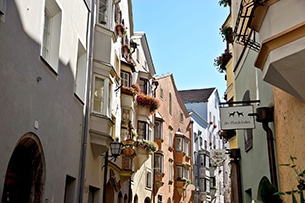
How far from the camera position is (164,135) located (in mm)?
33281

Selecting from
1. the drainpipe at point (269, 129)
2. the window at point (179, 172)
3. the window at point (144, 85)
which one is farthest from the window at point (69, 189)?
the window at point (179, 172)

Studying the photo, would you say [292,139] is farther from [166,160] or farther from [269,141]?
[166,160]

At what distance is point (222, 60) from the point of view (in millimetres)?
16906

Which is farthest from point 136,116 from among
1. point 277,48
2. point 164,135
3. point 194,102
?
point 194,102

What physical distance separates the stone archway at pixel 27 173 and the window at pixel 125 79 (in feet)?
40.0

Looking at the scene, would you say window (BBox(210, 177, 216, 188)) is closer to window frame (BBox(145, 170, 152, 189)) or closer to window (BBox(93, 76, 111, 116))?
window frame (BBox(145, 170, 152, 189))

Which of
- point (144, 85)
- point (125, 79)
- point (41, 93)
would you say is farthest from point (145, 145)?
point (41, 93)

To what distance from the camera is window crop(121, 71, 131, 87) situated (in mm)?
21641

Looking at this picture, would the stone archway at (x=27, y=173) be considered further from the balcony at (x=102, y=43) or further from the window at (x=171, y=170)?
the window at (x=171, y=170)

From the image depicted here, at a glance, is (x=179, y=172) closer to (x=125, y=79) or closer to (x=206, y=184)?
(x=206, y=184)

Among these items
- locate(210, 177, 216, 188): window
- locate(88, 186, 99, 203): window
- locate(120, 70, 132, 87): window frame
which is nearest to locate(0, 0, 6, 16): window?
locate(88, 186, 99, 203): window

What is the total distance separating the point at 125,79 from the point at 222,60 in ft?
22.0

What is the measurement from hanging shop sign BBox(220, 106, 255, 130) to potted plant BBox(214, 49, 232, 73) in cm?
711

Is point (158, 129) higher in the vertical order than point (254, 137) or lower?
higher
